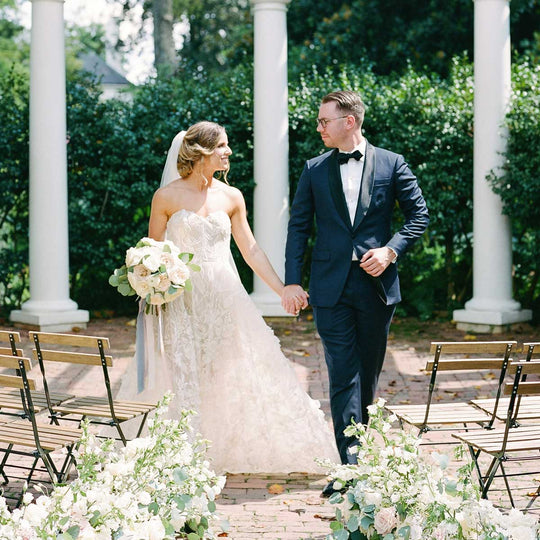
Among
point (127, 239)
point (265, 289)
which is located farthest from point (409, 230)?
point (127, 239)

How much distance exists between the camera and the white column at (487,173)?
10.5 m

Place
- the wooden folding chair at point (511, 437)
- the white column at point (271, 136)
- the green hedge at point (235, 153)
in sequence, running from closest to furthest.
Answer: the wooden folding chair at point (511, 437) < the white column at point (271, 136) < the green hedge at point (235, 153)

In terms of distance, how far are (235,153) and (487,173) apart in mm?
3389

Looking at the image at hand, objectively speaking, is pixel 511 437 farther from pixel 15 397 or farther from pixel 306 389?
pixel 306 389

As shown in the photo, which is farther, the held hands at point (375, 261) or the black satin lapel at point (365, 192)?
the black satin lapel at point (365, 192)

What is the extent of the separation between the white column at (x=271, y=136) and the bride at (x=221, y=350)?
552cm

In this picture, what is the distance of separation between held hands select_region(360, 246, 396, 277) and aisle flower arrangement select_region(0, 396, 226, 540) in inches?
72.5

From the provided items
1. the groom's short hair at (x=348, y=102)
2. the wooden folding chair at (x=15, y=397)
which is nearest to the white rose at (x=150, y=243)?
the wooden folding chair at (x=15, y=397)

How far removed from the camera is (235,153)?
1187cm

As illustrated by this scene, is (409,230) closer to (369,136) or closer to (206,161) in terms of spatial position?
(206,161)

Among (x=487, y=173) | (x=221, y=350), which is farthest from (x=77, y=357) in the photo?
(x=487, y=173)

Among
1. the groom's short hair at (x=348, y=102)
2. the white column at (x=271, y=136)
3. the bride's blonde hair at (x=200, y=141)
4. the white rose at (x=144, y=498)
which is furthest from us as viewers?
the white column at (x=271, y=136)

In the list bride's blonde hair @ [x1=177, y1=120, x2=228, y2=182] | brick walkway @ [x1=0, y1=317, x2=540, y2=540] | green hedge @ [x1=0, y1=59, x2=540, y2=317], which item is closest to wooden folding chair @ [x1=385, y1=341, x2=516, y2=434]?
brick walkway @ [x1=0, y1=317, x2=540, y2=540]

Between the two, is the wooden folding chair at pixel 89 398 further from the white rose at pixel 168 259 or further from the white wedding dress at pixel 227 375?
the white rose at pixel 168 259
